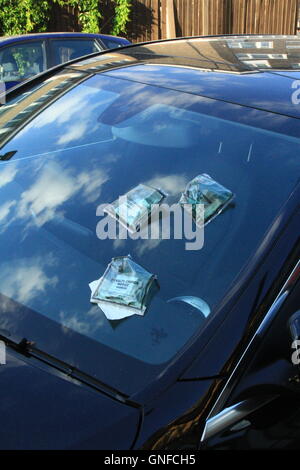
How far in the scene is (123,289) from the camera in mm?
1473

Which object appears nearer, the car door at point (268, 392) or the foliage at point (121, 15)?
the car door at point (268, 392)

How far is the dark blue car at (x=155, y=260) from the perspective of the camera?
1.23 meters

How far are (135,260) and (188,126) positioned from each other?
581 mm

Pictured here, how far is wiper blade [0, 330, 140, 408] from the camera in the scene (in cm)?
125

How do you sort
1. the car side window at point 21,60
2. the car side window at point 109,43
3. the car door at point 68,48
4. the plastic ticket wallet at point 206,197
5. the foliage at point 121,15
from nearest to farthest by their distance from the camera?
the plastic ticket wallet at point 206,197 → the car side window at point 21,60 → the car door at point 68,48 → the car side window at point 109,43 → the foliage at point 121,15

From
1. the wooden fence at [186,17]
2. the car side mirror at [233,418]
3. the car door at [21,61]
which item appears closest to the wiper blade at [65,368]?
the car side mirror at [233,418]

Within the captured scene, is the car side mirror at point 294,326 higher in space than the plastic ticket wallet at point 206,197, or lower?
lower

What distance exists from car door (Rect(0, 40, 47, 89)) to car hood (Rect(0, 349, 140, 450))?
4824 mm

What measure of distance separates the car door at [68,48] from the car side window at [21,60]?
121mm

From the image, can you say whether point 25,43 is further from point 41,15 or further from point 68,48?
point 41,15

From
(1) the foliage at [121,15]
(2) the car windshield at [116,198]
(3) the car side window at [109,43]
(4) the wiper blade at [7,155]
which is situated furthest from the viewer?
(1) the foliage at [121,15]

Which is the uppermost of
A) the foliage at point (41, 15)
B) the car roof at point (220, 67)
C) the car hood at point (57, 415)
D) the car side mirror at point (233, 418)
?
the foliage at point (41, 15)

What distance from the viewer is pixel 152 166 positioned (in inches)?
72.2

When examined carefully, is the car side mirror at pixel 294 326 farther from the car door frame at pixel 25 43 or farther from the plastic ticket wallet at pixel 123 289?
the car door frame at pixel 25 43
